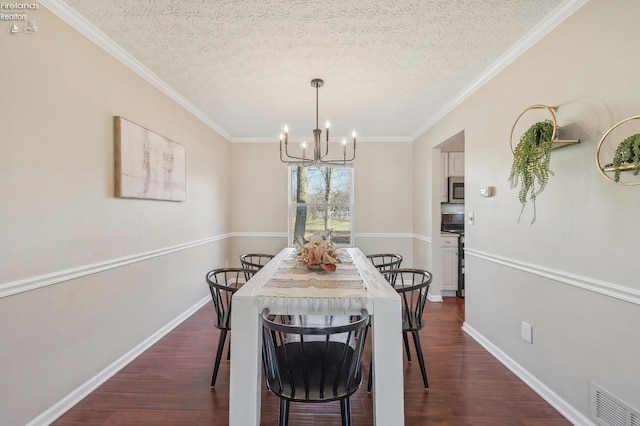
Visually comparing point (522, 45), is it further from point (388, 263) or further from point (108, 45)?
point (108, 45)

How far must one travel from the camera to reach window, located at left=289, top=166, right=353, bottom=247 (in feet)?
16.4

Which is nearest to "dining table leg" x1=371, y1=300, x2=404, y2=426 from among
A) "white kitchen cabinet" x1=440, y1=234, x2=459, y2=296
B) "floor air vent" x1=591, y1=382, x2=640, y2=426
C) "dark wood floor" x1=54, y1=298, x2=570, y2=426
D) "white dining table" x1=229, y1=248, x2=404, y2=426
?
"white dining table" x1=229, y1=248, x2=404, y2=426

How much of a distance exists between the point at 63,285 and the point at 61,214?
439 mm

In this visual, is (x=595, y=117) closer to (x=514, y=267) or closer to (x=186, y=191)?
(x=514, y=267)

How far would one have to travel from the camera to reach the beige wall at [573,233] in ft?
4.93

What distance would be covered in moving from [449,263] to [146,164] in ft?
12.8

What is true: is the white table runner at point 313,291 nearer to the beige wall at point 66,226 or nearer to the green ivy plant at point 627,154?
the beige wall at point 66,226

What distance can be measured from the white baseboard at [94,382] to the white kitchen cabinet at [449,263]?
3495mm

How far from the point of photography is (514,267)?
2.33 metres

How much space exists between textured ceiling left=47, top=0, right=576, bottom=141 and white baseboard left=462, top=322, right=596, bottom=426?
7.79ft

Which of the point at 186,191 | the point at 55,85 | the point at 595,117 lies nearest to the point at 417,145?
the point at 595,117

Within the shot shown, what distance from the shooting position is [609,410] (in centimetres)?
157

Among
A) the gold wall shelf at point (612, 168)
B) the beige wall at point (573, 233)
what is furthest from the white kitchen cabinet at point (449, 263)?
the gold wall shelf at point (612, 168)

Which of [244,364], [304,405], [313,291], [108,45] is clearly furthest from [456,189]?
[108,45]
